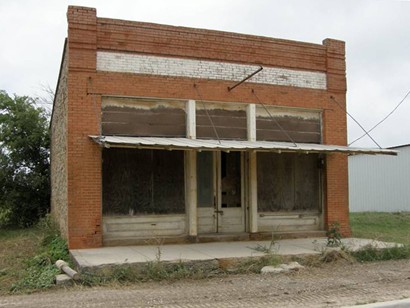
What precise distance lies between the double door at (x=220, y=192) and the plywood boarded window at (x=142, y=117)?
1079 millimetres

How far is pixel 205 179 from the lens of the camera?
12.9 metres

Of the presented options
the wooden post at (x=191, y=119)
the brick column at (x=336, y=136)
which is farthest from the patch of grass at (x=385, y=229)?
the wooden post at (x=191, y=119)

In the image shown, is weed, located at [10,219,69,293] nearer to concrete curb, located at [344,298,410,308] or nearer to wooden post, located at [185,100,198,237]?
wooden post, located at [185,100,198,237]

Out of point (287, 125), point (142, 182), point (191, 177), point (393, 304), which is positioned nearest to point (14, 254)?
point (142, 182)

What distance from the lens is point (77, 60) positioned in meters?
11.6

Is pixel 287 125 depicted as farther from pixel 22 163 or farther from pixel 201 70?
pixel 22 163

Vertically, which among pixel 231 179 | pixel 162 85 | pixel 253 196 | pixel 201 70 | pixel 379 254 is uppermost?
pixel 201 70

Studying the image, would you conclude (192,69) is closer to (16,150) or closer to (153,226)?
(153,226)

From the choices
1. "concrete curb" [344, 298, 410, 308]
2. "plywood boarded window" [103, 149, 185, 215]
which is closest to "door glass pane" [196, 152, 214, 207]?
"plywood boarded window" [103, 149, 185, 215]

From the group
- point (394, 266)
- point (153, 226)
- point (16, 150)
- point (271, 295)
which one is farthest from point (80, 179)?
point (16, 150)

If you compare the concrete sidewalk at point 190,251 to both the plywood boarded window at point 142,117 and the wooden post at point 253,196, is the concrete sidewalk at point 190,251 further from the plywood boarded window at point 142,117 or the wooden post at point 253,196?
the plywood boarded window at point 142,117

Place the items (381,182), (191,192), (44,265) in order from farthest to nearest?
(381,182)
(191,192)
(44,265)

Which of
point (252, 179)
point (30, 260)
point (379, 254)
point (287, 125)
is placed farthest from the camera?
point (287, 125)

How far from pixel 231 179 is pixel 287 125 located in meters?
2.18
